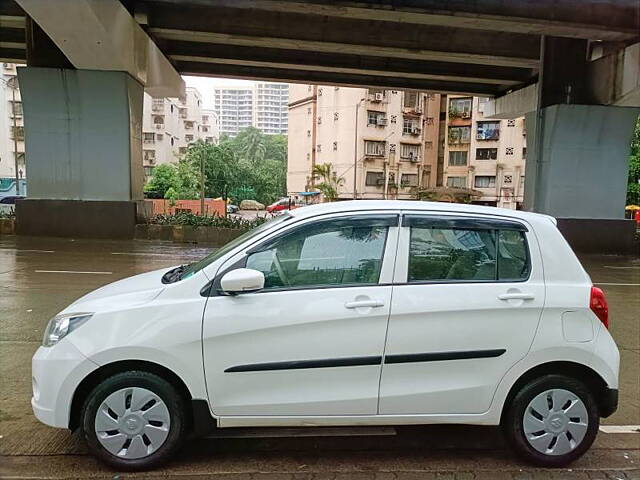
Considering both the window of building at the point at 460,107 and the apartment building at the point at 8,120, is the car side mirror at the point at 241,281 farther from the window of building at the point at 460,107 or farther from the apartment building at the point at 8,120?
the apartment building at the point at 8,120

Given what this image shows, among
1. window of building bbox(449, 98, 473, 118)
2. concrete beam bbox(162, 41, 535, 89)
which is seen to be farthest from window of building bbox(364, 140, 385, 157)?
concrete beam bbox(162, 41, 535, 89)

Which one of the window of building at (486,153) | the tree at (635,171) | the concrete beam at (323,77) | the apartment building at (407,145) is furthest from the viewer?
the window of building at (486,153)

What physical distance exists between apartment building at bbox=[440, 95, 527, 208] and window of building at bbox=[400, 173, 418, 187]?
137 inches

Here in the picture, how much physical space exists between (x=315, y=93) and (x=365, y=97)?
34.4 ft

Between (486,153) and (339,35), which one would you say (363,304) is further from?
(486,153)

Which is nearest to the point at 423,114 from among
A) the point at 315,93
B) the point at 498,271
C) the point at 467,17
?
the point at 315,93

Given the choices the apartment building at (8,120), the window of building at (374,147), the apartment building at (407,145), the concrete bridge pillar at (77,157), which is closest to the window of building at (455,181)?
the apartment building at (407,145)

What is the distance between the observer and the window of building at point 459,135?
54.0m

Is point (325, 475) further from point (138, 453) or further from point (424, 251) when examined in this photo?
point (424, 251)

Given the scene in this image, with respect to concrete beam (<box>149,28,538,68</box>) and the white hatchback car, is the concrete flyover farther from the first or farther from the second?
the white hatchback car

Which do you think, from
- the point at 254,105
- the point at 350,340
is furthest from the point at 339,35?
the point at 254,105

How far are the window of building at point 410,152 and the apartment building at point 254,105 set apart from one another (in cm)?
9894

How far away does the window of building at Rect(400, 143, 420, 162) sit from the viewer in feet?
174

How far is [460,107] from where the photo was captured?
53875 mm
